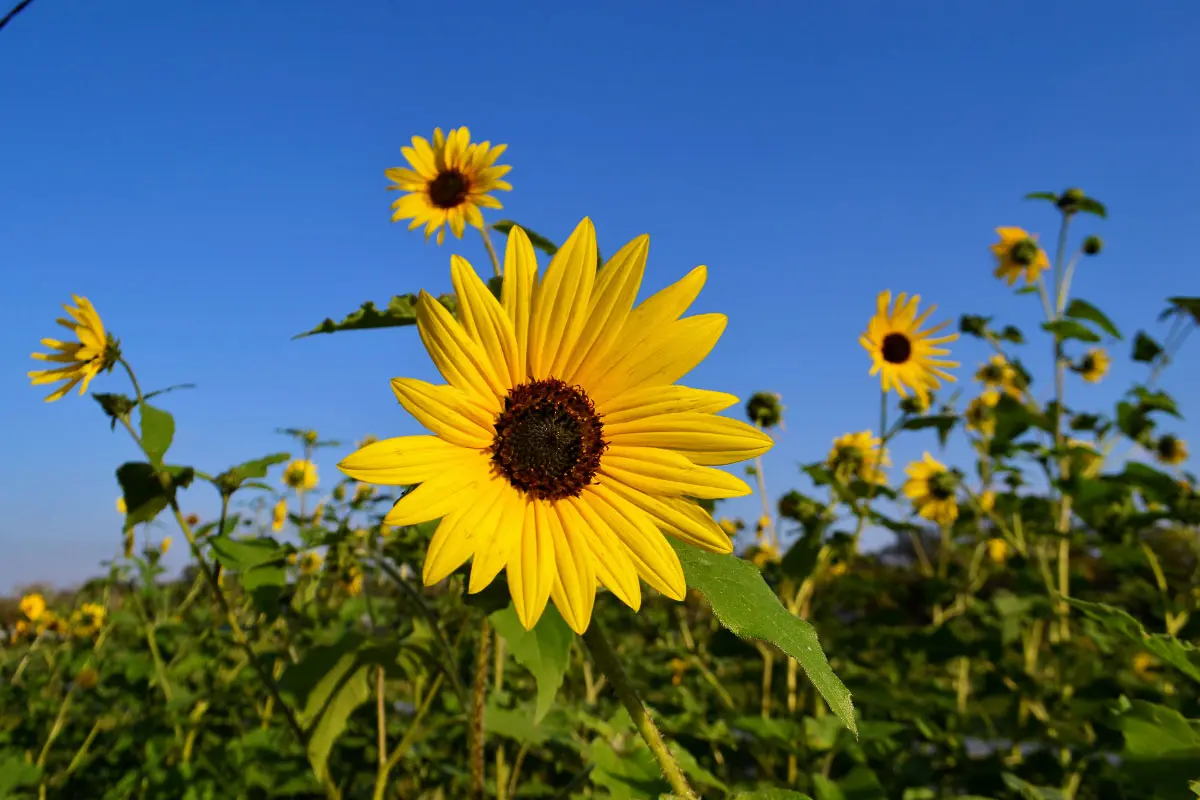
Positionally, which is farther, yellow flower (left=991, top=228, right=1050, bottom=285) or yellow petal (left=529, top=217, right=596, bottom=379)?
yellow flower (left=991, top=228, right=1050, bottom=285)

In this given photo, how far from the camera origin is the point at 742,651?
10.9ft

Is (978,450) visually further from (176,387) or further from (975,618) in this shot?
(176,387)

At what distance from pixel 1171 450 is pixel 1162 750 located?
5.91 m

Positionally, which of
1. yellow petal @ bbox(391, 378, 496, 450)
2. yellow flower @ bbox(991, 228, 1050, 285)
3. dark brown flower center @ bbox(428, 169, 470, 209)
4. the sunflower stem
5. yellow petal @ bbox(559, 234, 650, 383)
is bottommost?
the sunflower stem

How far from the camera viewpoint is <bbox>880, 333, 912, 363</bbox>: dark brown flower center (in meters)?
3.57

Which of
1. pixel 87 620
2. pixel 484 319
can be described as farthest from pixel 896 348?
pixel 87 620

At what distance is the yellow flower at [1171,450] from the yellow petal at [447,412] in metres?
6.45

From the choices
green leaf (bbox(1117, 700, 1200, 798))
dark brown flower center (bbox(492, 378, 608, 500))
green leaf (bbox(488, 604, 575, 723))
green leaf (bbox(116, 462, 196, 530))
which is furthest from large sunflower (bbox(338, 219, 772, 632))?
green leaf (bbox(116, 462, 196, 530))

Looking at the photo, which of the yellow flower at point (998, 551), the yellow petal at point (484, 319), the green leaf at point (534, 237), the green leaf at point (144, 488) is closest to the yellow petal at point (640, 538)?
the yellow petal at point (484, 319)

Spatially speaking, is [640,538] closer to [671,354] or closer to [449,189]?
[671,354]

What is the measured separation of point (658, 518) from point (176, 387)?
4.24ft

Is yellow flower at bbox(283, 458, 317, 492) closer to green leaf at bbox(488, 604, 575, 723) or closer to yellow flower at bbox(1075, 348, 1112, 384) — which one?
green leaf at bbox(488, 604, 575, 723)

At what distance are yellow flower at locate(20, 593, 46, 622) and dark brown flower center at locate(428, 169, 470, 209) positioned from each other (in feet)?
13.4

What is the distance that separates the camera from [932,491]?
4.47 m
